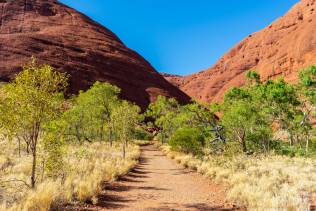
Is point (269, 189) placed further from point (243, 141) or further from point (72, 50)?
point (72, 50)

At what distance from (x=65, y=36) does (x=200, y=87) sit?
265ft

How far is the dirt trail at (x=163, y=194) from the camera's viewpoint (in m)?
11.2

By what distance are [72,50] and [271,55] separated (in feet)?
260

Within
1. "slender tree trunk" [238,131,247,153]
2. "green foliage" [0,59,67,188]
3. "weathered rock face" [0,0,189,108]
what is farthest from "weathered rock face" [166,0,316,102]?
"green foliage" [0,59,67,188]

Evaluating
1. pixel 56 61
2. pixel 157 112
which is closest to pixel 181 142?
pixel 157 112

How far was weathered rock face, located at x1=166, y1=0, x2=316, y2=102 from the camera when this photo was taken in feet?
325

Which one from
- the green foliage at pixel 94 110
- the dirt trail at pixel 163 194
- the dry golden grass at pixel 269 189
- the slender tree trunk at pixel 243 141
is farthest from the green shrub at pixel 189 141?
the dry golden grass at pixel 269 189

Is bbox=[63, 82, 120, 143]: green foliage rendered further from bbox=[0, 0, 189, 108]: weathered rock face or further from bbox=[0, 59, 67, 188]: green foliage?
bbox=[0, 0, 189, 108]: weathered rock face

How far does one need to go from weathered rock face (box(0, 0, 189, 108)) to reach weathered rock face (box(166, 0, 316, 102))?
37.4 m

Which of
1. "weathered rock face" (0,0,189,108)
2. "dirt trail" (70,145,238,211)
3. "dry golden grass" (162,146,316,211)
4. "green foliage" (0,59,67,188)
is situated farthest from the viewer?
"weathered rock face" (0,0,189,108)

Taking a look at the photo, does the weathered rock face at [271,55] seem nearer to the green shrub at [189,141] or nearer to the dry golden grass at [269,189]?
the green shrub at [189,141]

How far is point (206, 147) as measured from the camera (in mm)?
37688

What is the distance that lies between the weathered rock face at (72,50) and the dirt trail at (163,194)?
204 feet

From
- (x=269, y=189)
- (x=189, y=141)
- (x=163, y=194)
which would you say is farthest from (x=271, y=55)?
(x=163, y=194)
